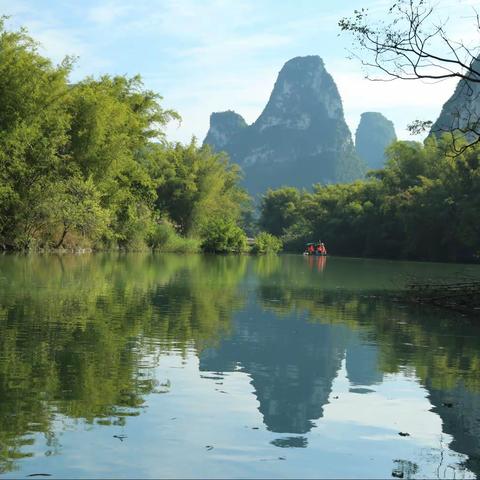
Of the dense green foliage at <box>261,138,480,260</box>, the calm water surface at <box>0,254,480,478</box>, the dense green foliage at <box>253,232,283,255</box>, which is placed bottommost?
the calm water surface at <box>0,254,480,478</box>

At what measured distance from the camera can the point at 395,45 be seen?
703 inches

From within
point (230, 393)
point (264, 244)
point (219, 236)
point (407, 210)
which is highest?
point (407, 210)

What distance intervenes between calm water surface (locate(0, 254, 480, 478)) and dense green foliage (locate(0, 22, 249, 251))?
24162 mm

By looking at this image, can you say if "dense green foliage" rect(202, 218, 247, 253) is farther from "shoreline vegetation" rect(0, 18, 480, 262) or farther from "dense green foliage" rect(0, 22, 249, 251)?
"dense green foliage" rect(0, 22, 249, 251)

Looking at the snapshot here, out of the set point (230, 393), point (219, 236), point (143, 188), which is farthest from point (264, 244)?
point (230, 393)

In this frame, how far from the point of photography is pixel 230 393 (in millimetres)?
7914

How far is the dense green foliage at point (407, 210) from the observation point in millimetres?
60531

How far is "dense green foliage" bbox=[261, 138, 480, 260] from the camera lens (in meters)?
60.5

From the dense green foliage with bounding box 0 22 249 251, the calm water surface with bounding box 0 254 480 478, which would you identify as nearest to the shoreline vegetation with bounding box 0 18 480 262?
the dense green foliage with bounding box 0 22 249 251

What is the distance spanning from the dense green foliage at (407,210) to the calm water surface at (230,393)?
37437 millimetres

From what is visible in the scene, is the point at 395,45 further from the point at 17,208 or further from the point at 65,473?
the point at 17,208

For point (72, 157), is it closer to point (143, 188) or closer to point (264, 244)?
point (143, 188)

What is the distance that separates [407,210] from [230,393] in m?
62.6

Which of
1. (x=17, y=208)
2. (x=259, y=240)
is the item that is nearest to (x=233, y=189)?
(x=259, y=240)
